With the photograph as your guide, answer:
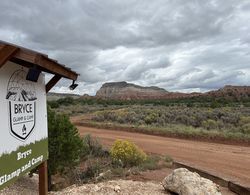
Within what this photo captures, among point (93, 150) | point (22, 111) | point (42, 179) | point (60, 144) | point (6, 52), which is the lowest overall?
point (93, 150)

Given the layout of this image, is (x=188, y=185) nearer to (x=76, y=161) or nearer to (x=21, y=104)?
(x=21, y=104)

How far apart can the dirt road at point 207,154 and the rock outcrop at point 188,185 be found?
3221mm

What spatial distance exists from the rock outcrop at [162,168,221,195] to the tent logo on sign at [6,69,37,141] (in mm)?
3691

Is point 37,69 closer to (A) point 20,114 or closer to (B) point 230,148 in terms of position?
(A) point 20,114

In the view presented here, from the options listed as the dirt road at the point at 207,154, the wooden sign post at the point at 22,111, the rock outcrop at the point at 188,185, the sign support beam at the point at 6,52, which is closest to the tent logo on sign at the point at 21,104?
the wooden sign post at the point at 22,111

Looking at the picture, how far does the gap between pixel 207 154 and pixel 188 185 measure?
8.92m

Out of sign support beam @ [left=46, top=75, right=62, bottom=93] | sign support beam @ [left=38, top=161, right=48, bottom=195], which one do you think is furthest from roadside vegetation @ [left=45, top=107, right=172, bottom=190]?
sign support beam @ [left=38, top=161, right=48, bottom=195]

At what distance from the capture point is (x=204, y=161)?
15.1 meters

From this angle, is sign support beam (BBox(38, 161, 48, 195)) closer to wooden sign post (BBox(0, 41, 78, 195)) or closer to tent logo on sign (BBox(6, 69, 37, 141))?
wooden sign post (BBox(0, 41, 78, 195))

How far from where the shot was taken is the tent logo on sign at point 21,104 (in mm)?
5008

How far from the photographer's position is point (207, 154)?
55.0 ft

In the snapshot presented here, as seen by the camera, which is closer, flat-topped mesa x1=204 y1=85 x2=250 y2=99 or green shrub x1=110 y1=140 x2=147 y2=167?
green shrub x1=110 y1=140 x2=147 y2=167

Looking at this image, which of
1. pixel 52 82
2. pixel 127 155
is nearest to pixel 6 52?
pixel 52 82

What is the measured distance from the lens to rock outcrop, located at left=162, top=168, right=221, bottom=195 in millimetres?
7961
